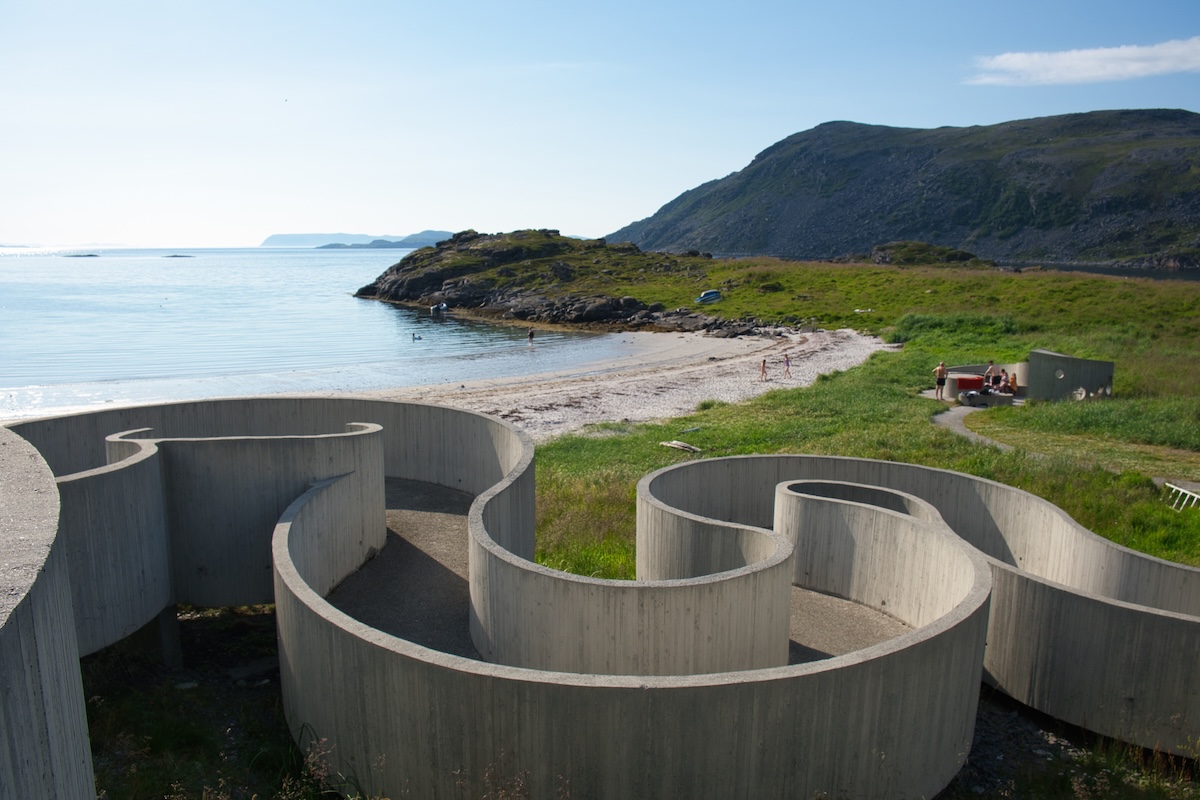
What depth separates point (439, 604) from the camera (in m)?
10.8

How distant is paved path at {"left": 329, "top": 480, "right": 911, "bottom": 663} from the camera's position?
10219 millimetres

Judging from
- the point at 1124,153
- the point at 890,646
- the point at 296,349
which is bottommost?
the point at 296,349

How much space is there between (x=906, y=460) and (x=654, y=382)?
21.1 metres

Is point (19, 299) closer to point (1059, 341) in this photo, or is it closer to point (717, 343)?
point (717, 343)

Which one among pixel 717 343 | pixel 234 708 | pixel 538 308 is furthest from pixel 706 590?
pixel 538 308

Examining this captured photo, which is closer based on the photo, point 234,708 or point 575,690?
point 575,690

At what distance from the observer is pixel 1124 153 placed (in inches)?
7328

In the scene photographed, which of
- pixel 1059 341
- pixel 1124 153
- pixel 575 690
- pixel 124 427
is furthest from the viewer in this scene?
pixel 1124 153

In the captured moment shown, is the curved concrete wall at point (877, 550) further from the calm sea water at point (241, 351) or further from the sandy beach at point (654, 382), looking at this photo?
the calm sea water at point (241, 351)

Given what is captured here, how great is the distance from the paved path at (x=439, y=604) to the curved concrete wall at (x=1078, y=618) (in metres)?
→ 1.41

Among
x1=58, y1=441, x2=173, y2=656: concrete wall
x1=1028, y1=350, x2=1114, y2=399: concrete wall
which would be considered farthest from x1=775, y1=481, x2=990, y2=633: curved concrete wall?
x1=1028, y1=350, x2=1114, y2=399: concrete wall

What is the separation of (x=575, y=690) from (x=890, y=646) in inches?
101

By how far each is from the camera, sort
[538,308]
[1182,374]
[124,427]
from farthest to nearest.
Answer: [538,308], [1182,374], [124,427]

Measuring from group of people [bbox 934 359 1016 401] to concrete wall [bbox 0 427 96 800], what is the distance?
27734 mm
